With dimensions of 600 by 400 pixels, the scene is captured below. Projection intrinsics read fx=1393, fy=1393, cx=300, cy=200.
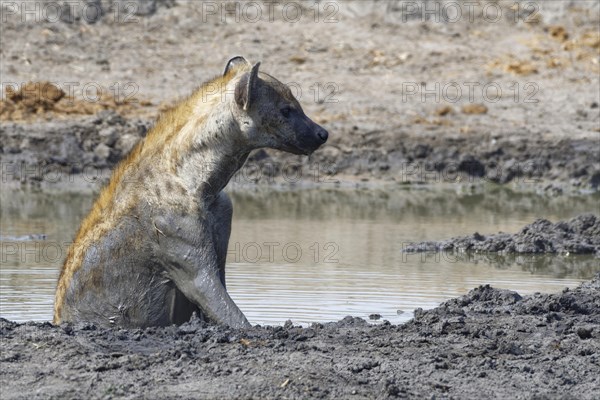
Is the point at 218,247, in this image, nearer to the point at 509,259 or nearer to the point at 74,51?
the point at 509,259

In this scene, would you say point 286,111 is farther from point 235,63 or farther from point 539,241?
point 539,241

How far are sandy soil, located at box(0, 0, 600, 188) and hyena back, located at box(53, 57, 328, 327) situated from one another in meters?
11.0

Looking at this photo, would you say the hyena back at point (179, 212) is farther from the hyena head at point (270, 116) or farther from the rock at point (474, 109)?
the rock at point (474, 109)

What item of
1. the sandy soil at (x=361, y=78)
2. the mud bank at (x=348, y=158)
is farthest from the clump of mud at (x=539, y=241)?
the sandy soil at (x=361, y=78)

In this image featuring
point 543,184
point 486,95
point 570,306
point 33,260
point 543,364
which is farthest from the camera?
point 486,95

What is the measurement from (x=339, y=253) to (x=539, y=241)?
2007 millimetres

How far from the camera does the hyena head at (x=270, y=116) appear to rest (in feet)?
26.6

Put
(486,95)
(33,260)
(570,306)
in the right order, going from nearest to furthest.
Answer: (570,306) < (33,260) < (486,95)

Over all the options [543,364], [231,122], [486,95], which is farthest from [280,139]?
[486,95]

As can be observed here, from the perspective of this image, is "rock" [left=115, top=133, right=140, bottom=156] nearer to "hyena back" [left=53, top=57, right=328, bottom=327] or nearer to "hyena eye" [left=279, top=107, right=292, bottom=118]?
"hyena back" [left=53, top=57, right=328, bottom=327]

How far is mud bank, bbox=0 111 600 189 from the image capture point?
1928cm

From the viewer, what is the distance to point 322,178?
1975cm

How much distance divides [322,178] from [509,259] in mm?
6419

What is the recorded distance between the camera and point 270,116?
8211mm
